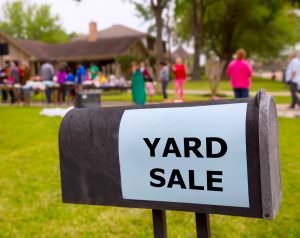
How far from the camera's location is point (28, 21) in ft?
226

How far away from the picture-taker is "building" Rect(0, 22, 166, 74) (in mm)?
40469

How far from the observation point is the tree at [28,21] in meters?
68.4

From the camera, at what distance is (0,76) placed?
61.0ft

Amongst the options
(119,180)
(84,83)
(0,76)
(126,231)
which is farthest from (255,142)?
(0,76)

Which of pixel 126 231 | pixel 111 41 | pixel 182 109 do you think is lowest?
pixel 126 231

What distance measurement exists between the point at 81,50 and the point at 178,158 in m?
43.5

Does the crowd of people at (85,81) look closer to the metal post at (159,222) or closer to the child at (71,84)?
the child at (71,84)

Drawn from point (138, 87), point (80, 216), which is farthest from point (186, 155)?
point (138, 87)

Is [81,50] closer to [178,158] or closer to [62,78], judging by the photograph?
[62,78]

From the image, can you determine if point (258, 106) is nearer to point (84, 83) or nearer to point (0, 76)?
point (84, 83)

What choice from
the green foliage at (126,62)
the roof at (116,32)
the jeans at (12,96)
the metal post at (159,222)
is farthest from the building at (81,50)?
the metal post at (159,222)

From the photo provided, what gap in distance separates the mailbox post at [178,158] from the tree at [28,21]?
239 feet

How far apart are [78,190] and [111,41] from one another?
4298cm

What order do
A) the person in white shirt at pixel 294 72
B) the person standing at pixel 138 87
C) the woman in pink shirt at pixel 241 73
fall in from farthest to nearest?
the person standing at pixel 138 87
the person in white shirt at pixel 294 72
the woman in pink shirt at pixel 241 73
